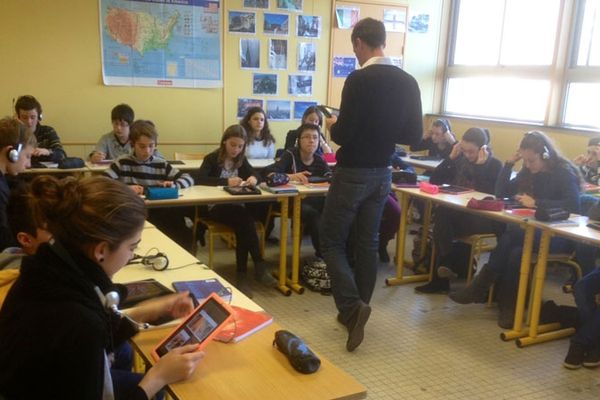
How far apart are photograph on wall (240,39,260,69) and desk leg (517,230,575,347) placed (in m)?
3.81

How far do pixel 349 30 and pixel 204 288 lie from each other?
5.11 m

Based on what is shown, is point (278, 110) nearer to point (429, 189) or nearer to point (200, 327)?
point (429, 189)

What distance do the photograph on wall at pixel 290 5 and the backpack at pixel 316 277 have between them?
3.22 meters

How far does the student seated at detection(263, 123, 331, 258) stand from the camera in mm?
4117

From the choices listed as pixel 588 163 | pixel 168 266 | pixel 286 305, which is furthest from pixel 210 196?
pixel 588 163

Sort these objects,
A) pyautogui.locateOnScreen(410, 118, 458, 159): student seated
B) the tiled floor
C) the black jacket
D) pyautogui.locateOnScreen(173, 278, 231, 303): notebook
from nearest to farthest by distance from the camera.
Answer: pyautogui.locateOnScreen(173, 278, 231, 303): notebook → the tiled floor → the black jacket → pyautogui.locateOnScreen(410, 118, 458, 159): student seated

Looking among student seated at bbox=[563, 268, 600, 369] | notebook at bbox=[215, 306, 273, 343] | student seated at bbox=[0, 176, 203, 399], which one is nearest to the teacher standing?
student seated at bbox=[563, 268, 600, 369]

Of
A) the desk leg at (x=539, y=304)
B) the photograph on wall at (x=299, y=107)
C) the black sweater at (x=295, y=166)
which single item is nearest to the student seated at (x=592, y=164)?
the desk leg at (x=539, y=304)

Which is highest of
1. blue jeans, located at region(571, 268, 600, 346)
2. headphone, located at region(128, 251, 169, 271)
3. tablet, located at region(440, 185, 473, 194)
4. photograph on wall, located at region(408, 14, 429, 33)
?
photograph on wall, located at region(408, 14, 429, 33)

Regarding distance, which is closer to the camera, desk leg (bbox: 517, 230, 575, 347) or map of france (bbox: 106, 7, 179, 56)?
desk leg (bbox: 517, 230, 575, 347)

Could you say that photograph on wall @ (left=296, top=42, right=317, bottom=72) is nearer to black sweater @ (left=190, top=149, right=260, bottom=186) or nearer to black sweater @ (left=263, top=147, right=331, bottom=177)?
black sweater @ (left=263, top=147, right=331, bottom=177)

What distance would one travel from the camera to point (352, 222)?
9.89 feet

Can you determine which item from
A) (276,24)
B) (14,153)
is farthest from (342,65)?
(14,153)

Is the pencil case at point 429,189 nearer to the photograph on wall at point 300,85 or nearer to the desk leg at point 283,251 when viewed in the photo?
the desk leg at point 283,251
